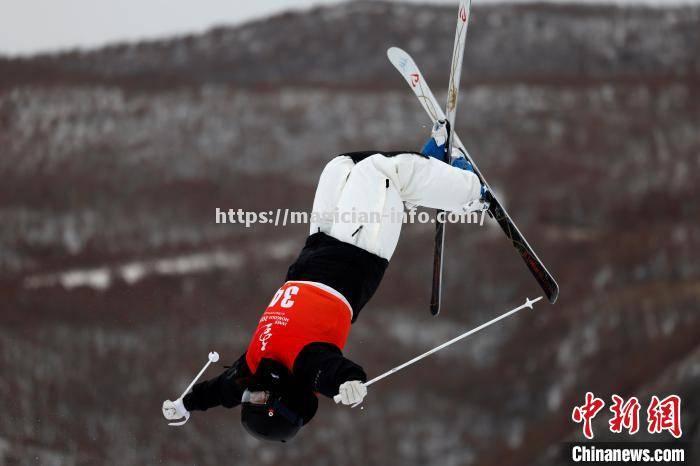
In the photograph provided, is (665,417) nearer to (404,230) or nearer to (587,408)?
(587,408)

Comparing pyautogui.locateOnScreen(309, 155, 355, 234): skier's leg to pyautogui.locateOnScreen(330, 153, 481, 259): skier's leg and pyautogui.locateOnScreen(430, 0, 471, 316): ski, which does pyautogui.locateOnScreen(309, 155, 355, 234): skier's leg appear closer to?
pyautogui.locateOnScreen(330, 153, 481, 259): skier's leg

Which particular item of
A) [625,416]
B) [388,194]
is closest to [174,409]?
[388,194]

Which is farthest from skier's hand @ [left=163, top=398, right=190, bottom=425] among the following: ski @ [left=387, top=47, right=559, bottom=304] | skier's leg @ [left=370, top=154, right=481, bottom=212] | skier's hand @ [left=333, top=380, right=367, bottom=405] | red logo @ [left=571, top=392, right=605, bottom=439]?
red logo @ [left=571, top=392, right=605, bottom=439]

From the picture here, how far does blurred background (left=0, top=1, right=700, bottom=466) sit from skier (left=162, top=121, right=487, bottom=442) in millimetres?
3135

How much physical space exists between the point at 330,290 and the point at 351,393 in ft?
1.78

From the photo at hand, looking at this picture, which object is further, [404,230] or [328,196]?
[404,230]

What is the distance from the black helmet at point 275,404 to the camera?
9.71ft

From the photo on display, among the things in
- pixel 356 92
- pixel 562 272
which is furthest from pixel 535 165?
pixel 356 92

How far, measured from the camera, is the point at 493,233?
945cm

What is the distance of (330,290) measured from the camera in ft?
10.6

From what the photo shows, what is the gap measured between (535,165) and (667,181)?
1.43m

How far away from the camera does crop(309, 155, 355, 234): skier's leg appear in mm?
3480

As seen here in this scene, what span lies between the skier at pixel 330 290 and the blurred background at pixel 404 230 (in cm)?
313

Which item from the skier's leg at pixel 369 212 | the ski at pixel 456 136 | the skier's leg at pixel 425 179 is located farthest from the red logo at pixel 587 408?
the skier's leg at pixel 369 212
